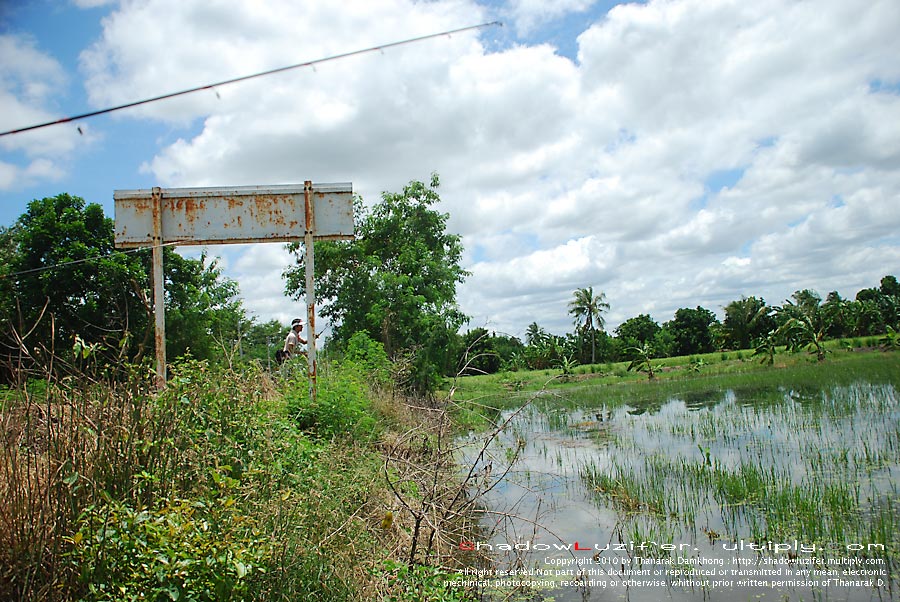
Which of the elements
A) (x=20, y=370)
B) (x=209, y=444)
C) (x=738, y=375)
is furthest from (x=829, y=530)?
(x=738, y=375)

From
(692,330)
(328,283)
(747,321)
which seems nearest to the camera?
(328,283)

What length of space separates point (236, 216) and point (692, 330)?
170 feet

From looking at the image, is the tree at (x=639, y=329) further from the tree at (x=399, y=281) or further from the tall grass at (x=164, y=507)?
the tall grass at (x=164, y=507)

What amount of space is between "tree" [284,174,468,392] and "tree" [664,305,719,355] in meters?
36.7

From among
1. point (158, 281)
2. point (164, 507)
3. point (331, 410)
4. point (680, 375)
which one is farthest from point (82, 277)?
point (680, 375)

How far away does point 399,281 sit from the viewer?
20.0 m

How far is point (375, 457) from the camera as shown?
23.6 ft

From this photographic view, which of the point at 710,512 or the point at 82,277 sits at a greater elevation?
the point at 82,277

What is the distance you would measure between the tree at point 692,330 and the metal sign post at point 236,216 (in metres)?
49.3

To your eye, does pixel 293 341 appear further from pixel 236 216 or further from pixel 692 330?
pixel 692 330

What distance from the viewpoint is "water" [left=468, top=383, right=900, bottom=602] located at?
587 centimetres

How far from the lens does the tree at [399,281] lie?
19.9 m

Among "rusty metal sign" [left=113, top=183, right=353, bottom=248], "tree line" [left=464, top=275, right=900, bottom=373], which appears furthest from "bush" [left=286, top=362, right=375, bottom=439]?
"tree line" [left=464, top=275, right=900, bottom=373]

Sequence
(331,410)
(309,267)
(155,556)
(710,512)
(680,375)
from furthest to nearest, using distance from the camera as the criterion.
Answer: (680,375)
(309,267)
(331,410)
(710,512)
(155,556)
